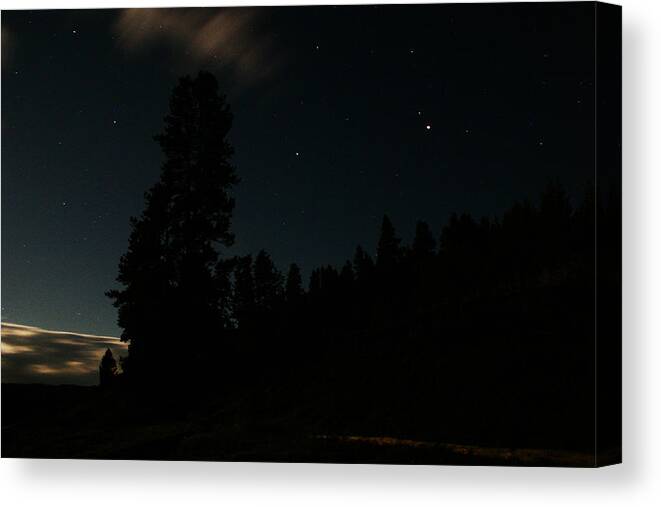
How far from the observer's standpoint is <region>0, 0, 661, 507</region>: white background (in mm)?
7410

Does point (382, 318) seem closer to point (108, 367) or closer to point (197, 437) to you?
point (197, 437)

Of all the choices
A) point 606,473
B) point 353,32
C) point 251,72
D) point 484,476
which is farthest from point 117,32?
point 606,473

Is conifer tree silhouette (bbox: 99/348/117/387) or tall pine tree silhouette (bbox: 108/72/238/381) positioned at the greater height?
tall pine tree silhouette (bbox: 108/72/238/381)

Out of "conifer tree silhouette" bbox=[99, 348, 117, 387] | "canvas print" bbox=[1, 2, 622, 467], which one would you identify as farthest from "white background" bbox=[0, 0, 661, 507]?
"conifer tree silhouette" bbox=[99, 348, 117, 387]

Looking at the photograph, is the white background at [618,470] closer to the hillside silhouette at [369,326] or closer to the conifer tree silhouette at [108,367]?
the hillside silhouette at [369,326]

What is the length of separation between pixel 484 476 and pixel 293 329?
1649mm

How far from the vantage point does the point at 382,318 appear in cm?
757

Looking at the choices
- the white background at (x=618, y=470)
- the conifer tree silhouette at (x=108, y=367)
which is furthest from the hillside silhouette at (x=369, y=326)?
the white background at (x=618, y=470)

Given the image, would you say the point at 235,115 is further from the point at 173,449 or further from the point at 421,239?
the point at 173,449

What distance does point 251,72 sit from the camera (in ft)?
25.5

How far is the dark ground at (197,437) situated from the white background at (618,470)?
0.15 m

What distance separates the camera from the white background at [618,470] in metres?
7.41

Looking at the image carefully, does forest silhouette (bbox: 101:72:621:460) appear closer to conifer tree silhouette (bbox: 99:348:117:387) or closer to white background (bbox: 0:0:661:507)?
conifer tree silhouette (bbox: 99:348:117:387)

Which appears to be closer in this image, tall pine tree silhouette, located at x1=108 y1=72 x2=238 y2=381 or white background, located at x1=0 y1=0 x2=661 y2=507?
white background, located at x1=0 y1=0 x2=661 y2=507
